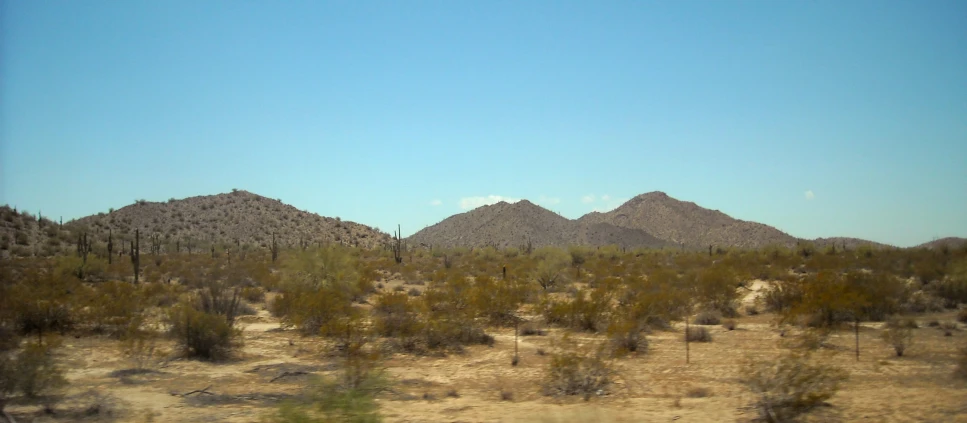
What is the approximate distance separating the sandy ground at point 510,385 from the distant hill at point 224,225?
2191 inches

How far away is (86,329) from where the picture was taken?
791 inches

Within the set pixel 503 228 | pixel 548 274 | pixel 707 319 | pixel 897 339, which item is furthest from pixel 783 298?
pixel 503 228

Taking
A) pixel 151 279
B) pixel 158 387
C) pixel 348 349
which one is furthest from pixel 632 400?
pixel 151 279

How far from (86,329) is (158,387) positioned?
8.42m

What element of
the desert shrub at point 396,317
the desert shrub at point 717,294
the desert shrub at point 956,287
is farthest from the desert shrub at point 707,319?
the desert shrub at point 396,317

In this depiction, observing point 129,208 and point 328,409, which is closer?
point 328,409

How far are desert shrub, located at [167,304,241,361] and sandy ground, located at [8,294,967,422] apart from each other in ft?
1.68

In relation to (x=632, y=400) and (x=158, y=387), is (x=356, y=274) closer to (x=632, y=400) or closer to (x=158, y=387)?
(x=158, y=387)

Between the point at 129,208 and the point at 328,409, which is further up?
the point at 129,208

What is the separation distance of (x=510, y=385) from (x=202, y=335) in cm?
843

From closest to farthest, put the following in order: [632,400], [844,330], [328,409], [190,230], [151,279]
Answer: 1. [328,409]
2. [632,400]
3. [844,330]
4. [151,279]
5. [190,230]

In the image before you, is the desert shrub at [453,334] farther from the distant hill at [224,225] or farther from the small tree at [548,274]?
the distant hill at [224,225]

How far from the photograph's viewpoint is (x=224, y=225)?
84.3 meters

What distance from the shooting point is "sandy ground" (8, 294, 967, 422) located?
11266mm
